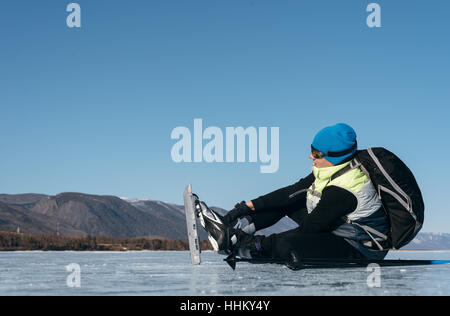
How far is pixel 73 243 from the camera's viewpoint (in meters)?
18.3

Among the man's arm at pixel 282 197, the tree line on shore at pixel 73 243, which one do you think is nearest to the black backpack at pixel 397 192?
the man's arm at pixel 282 197

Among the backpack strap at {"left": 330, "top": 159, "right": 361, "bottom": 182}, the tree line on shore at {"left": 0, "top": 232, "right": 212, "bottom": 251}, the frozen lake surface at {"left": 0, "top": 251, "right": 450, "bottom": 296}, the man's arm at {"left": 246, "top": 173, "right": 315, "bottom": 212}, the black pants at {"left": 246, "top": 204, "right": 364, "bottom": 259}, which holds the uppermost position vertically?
the backpack strap at {"left": 330, "top": 159, "right": 361, "bottom": 182}

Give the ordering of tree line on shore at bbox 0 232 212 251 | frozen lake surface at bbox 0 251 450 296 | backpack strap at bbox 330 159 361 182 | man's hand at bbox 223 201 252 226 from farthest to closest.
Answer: tree line on shore at bbox 0 232 212 251 < man's hand at bbox 223 201 252 226 < backpack strap at bbox 330 159 361 182 < frozen lake surface at bbox 0 251 450 296

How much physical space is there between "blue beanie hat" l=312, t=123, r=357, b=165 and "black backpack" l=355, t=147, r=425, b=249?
0.64 feet

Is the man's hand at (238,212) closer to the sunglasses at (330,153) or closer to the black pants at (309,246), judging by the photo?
the black pants at (309,246)

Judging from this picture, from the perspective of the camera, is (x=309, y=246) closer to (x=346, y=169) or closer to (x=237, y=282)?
(x=346, y=169)

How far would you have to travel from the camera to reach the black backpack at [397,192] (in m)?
5.37

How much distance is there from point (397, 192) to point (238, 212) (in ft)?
5.53

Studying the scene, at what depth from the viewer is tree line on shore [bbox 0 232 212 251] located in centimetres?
1798

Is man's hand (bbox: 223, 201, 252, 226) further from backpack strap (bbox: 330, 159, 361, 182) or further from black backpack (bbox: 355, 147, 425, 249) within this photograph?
black backpack (bbox: 355, 147, 425, 249)

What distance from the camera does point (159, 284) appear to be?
15.1ft

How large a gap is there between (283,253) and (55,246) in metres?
14.1

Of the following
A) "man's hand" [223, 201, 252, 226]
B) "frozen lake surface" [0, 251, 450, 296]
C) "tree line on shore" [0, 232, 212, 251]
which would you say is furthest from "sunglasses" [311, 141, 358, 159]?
"tree line on shore" [0, 232, 212, 251]

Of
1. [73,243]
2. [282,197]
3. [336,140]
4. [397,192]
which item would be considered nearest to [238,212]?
[282,197]
